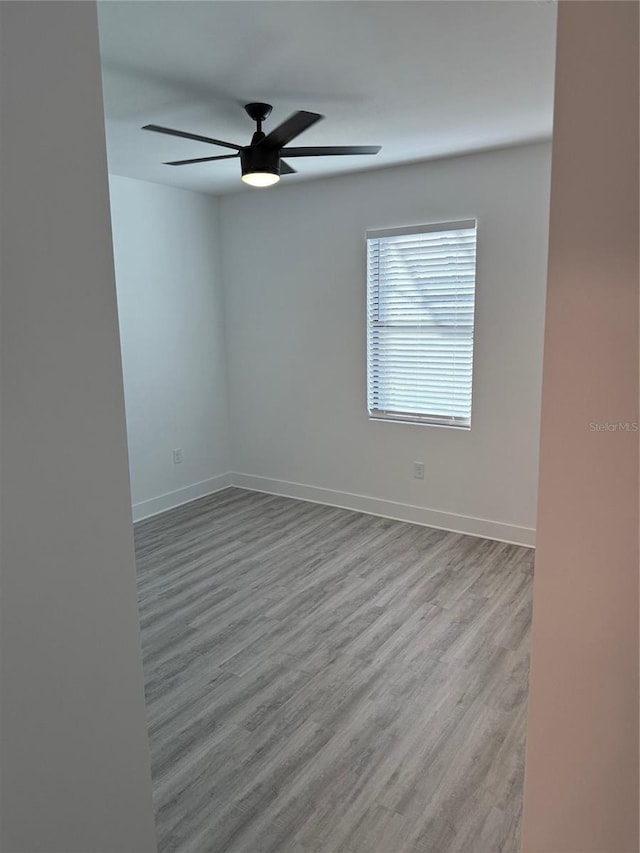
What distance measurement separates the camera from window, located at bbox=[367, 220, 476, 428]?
13.5 feet

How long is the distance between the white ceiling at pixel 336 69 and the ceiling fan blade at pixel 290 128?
183 millimetres

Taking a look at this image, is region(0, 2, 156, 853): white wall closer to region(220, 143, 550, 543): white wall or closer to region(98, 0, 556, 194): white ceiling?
region(98, 0, 556, 194): white ceiling

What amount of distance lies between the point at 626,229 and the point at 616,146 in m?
0.12

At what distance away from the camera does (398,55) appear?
2305 mm

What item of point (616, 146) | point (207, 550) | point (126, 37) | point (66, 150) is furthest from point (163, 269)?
point (616, 146)

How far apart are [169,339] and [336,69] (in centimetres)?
295

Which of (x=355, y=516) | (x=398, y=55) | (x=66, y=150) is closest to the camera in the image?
(x=66, y=150)

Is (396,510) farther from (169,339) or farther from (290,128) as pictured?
Answer: (290,128)

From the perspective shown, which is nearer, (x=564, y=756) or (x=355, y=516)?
(x=564, y=756)

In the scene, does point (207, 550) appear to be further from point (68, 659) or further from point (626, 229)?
point (626, 229)

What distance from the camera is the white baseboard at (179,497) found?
15.9ft

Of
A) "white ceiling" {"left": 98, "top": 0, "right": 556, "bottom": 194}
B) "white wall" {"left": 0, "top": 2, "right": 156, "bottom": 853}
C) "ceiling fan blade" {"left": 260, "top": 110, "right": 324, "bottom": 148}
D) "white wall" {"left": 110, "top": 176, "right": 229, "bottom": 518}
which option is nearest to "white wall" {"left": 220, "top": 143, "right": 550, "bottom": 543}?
"white wall" {"left": 110, "top": 176, "right": 229, "bottom": 518}

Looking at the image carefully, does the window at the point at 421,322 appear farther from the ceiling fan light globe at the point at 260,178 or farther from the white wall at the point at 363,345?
the ceiling fan light globe at the point at 260,178

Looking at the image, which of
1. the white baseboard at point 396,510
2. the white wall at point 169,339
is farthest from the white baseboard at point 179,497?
the white baseboard at point 396,510
